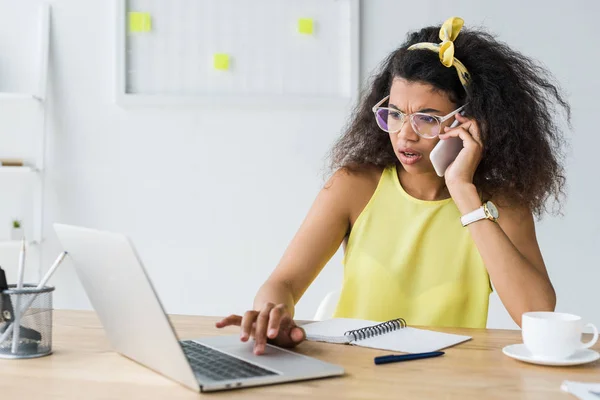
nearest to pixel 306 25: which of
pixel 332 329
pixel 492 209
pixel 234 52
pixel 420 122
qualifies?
pixel 234 52

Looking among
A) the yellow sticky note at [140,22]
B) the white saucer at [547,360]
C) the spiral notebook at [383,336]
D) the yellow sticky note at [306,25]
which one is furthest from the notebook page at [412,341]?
the yellow sticky note at [140,22]

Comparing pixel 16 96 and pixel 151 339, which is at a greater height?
pixel 16 96

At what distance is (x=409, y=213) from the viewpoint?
1897mm

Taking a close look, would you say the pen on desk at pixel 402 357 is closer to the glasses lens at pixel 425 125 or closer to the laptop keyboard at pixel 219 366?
the laptop keyboard at pixel 219 366

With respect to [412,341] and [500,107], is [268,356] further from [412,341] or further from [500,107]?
[500,107]

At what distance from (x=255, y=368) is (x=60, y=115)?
242 cm

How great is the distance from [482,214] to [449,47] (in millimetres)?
397

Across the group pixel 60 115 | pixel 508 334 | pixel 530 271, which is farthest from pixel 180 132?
pixel 508 334

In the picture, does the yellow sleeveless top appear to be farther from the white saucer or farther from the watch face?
the white saucer

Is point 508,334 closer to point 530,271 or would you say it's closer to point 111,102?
point 530,271

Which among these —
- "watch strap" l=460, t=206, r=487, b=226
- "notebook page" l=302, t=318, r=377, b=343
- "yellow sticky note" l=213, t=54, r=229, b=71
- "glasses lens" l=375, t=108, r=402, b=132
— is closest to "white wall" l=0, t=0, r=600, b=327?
"yellow sticky note" l=213, t=54, r=229, b=71

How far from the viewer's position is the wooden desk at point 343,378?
0.95 meters

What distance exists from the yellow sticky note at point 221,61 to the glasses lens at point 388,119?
139 centimetres

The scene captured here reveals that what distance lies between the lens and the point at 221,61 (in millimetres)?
3111
